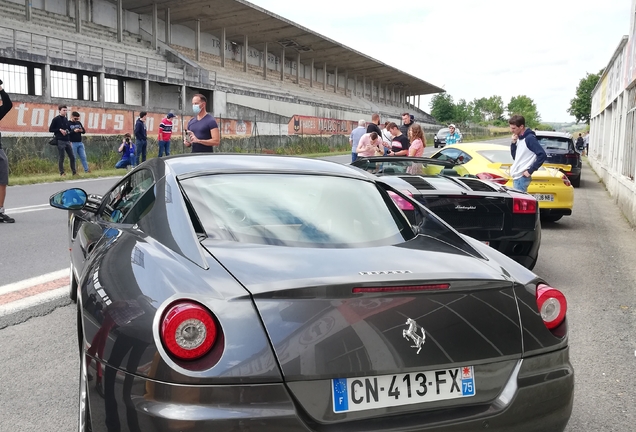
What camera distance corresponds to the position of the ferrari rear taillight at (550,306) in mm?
2545

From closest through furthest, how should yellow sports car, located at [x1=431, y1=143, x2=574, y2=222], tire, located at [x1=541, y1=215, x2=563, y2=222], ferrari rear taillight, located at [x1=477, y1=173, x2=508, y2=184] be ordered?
ferrari rear taillight, located at [x1=477, y1=173, x2=508, y2=184]
yellow sports car, located at [x1=431, y1=143, x2=574, y2=222]
tire, located at [x1=541, y1=215, x2=563, y2=222]

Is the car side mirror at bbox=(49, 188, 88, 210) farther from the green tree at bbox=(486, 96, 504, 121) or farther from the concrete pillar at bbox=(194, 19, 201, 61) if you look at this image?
the green tree at bbox=(486, 96, 504, 121)

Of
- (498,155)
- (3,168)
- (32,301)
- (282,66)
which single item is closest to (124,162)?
(3,168)

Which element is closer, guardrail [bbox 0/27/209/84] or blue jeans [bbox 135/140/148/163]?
blue jeans [bbox 135/140/148/163]

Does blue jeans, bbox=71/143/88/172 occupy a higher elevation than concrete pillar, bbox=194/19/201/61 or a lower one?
lower

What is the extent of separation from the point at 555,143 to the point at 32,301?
16.9 m

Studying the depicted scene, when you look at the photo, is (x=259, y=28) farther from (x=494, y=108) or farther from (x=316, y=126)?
(x=494, y=108)

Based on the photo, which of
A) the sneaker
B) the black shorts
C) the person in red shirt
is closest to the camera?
the black shorts

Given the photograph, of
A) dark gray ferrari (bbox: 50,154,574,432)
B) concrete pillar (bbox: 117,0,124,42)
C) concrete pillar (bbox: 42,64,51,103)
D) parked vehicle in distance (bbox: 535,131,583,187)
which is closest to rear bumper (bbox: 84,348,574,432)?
dark gray ferrari (bbox: 50,154,574,432)

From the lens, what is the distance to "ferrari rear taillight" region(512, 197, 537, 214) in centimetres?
630

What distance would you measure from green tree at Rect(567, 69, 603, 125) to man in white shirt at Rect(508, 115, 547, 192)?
102971mm

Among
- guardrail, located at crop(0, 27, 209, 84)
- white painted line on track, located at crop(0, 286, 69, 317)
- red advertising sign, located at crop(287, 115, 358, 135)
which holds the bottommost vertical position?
white painted line on track, located at crop(0, 286, 69, 317)

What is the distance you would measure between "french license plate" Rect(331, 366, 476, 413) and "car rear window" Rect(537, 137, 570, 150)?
17.9 meters

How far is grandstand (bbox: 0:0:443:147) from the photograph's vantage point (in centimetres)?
2767
